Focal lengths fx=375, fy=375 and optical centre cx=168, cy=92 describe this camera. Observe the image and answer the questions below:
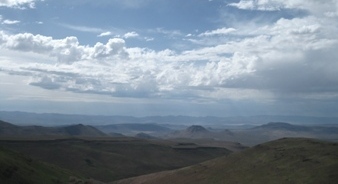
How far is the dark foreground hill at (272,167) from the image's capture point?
77250 millimetres

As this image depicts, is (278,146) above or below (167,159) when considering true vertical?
above

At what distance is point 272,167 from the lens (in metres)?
88.8

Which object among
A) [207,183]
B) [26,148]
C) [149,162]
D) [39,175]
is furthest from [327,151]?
[26,148]

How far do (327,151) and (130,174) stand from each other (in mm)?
82827

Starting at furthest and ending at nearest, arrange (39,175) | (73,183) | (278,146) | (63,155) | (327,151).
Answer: (63,155)
(278,146)
(327,151)
(73,183)
(39,175)

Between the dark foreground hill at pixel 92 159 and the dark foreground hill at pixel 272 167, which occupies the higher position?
the dark foreground hill at pixel 272 167

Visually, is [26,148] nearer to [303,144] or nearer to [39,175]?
[39,175]

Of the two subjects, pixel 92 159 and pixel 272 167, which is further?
pixel 92 159

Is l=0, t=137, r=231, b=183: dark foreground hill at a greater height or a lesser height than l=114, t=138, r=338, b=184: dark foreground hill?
lesser

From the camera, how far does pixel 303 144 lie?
101375 millimetres

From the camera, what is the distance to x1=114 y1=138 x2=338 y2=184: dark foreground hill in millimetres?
77250

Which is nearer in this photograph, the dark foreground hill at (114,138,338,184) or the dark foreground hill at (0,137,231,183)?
the dark foreground hill at (114,138,338,184)

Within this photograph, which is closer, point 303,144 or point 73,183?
point 73,183

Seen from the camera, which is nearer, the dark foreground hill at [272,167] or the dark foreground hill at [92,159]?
the dark foreground hill at [272,167]
